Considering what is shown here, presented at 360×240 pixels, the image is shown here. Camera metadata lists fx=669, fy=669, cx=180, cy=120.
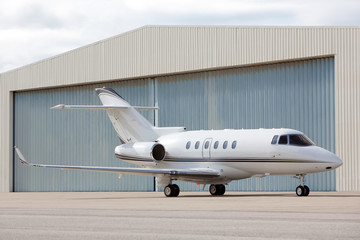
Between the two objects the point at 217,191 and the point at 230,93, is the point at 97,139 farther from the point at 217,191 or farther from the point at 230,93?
the point at 217,191

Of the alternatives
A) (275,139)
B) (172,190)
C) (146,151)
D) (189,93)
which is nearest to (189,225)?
(275,139)

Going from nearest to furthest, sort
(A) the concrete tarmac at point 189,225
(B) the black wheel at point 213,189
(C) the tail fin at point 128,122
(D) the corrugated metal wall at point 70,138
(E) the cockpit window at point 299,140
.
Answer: (A) the concrete tarmac at point 189,225 → (E) the cockpit window at point 299,140 → (B) the black wheel at point 213,189 → (C) the tail fin at point 128,122 → (D) the corrugated metal wall at point 70,138

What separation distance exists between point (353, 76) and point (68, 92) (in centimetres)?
1996

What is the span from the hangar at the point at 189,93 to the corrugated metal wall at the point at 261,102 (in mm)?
51

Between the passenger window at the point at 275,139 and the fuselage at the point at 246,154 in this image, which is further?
the passenger window at the point at 275,139

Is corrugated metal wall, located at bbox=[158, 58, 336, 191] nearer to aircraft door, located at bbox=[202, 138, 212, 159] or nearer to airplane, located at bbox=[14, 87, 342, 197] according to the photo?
airplane, located at bbox=[14, 87, 342, 197]

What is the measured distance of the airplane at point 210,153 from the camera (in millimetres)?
24641

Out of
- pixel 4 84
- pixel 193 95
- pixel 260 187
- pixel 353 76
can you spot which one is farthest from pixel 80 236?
pixel 4 84

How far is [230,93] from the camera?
115ft

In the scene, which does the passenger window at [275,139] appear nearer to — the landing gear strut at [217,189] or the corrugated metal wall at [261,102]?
the landing gear strut at [217,189]

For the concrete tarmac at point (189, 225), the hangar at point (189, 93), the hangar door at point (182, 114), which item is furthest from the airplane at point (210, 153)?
the concrete tarmac at point (189, 225)

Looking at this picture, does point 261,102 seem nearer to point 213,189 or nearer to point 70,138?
point 213,189

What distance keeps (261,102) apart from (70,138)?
1439cm

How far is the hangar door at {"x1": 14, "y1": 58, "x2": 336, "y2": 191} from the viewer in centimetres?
Result: 3169
